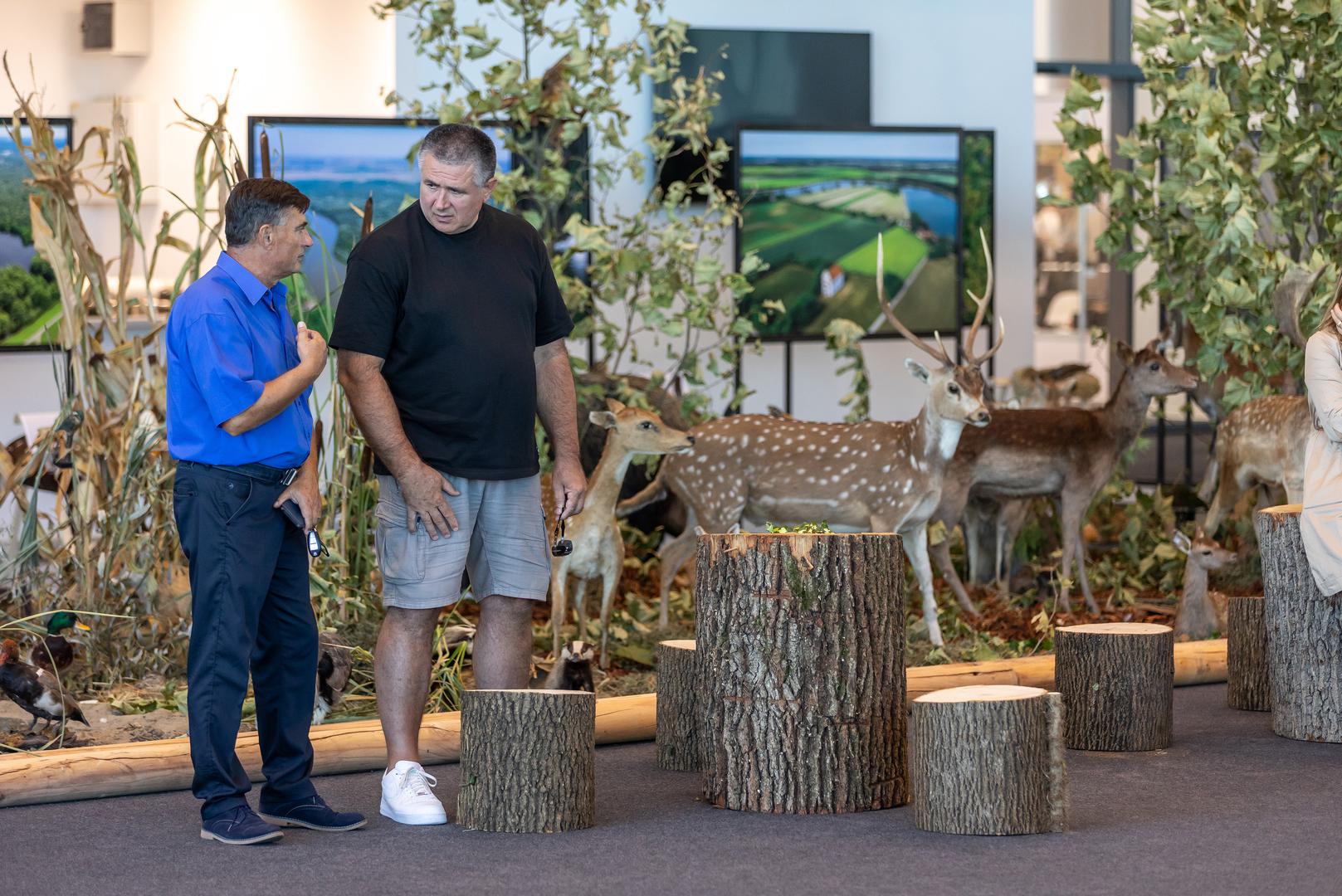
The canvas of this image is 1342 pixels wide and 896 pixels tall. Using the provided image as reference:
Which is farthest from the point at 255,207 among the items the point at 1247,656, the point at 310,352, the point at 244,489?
the point at 1247,656

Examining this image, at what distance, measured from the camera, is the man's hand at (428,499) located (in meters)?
3.70

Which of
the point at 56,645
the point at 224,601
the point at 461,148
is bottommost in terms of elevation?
the point at 56,645

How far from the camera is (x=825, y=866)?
3.38 meters

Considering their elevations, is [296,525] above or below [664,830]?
above

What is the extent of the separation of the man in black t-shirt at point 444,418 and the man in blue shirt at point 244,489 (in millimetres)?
182

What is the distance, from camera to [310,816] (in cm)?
367

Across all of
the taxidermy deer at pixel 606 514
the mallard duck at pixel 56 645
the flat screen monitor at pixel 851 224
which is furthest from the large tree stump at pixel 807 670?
the flat screen monitor at pixel 851 224

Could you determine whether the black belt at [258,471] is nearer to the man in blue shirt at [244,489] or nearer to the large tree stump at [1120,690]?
the man in blue shirt at [244,489]

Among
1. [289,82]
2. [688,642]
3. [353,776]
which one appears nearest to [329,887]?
[353,776]

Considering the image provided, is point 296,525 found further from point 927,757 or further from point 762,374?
point 762,374

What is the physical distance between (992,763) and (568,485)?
1111 millimetres

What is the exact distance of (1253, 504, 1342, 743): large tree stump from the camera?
14.9 ft

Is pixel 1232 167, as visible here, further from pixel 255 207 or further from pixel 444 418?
pixel 255 207

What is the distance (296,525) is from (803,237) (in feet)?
14.3
